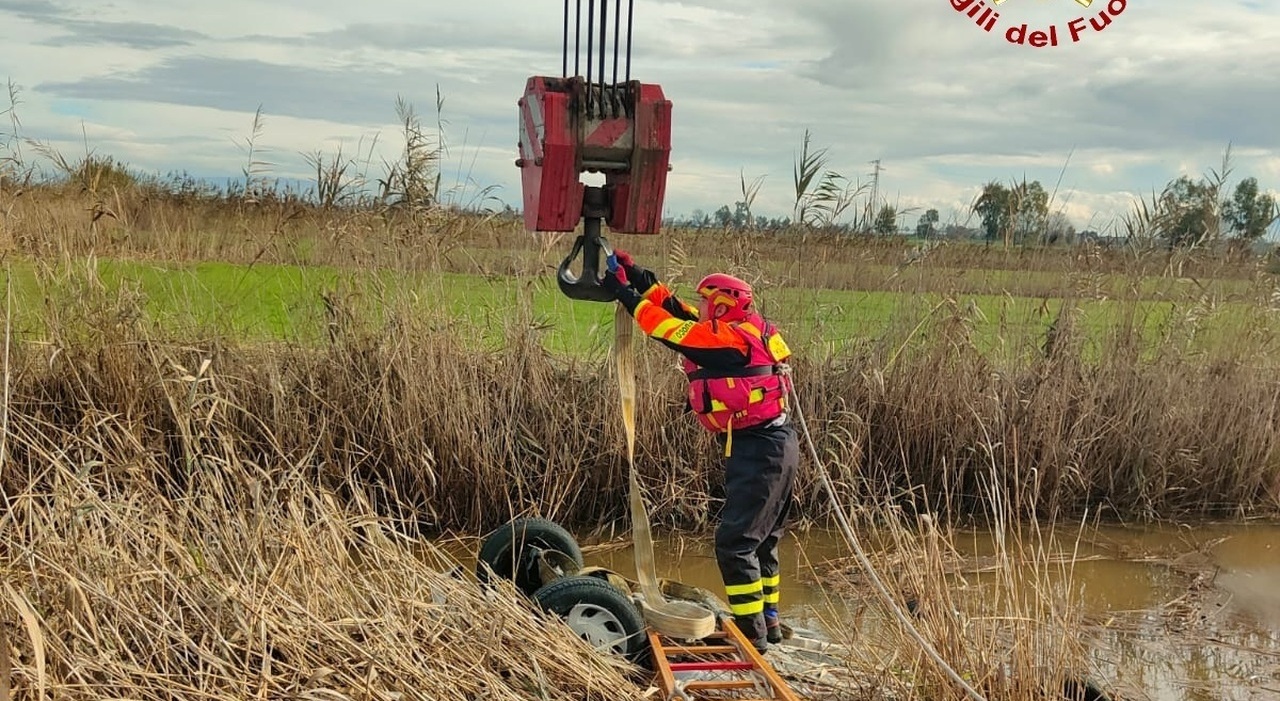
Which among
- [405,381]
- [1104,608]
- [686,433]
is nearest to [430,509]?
[405,381]

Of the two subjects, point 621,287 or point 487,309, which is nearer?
point 621,287

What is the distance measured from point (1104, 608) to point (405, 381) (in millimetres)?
3793

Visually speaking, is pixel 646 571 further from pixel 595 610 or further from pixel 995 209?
pixel 995 209

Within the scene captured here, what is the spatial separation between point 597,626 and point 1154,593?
338 cm

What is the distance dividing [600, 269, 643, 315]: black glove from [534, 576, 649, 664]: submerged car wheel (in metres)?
1.02

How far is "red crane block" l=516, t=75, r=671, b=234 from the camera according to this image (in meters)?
3.23

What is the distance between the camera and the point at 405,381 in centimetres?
564

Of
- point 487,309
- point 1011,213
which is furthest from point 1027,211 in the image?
point 487,309

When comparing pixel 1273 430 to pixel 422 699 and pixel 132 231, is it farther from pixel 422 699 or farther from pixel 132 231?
pixel 132 231

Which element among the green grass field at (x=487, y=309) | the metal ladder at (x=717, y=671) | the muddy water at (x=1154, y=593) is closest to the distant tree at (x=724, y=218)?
the green grass field at (x=487, y=309)

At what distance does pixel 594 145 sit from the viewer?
3271 mm

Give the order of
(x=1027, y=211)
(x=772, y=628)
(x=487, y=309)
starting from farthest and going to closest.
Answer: (x=1027, y=211)
(x=487, y=309)
(x=772, y=628)

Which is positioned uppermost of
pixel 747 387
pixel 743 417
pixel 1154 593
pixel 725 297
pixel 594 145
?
pixel 594 145

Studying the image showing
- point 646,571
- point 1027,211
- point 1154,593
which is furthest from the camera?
point 1027,211
